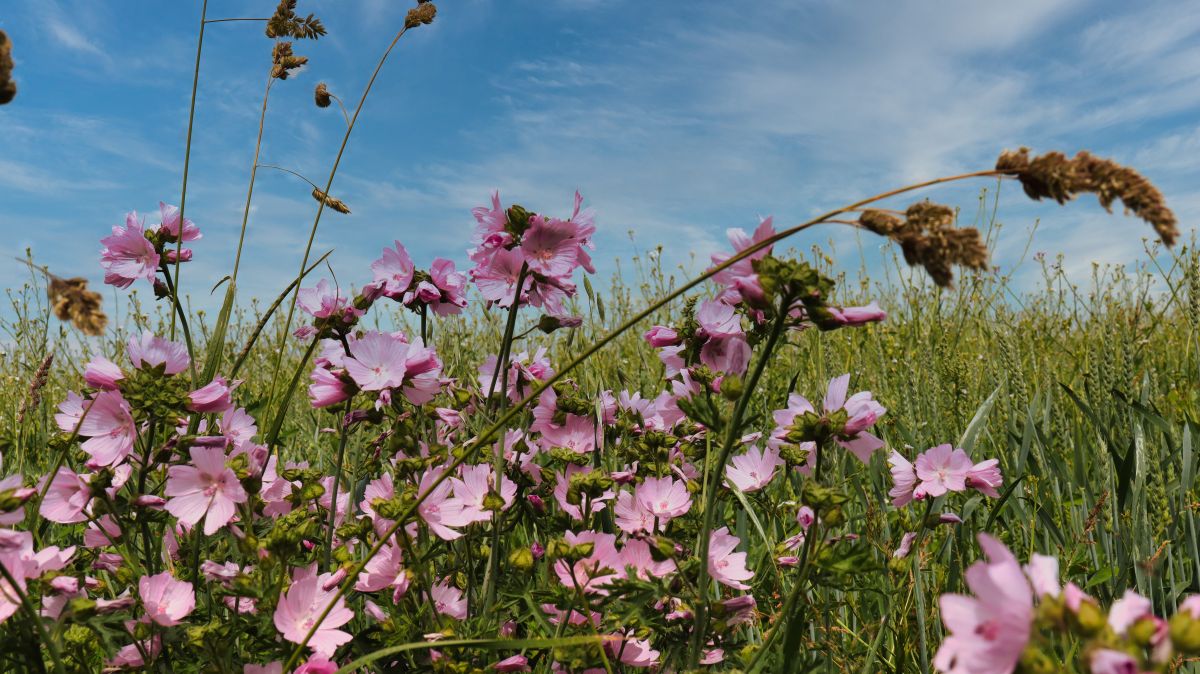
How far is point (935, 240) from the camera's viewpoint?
1016 millimetres

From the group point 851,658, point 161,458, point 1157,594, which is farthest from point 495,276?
point 1157,594

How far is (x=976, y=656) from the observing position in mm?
723

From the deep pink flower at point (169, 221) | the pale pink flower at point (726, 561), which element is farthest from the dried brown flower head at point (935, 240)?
the deep pink flower at point (169, 221)

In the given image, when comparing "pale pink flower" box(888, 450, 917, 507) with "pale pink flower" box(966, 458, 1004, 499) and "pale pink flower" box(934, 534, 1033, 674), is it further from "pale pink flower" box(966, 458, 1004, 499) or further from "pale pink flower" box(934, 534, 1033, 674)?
"pale pink flower" box(934, 534, 1033, 674)

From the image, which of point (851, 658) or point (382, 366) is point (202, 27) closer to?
point (382, 366)

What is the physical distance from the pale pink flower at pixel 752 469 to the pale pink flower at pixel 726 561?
10.4 inches

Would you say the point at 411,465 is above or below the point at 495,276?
below

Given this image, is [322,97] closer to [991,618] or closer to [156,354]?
[156,354]

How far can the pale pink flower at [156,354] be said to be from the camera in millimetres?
1585

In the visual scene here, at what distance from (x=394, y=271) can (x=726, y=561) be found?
109 centimetres

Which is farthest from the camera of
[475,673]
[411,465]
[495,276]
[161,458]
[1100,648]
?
[495,276]

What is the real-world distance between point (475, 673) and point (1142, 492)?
5.99ft

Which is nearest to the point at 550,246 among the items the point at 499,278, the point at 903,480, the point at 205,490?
the point at 499,278

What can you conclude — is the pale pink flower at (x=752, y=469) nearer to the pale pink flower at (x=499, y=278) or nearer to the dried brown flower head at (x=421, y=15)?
the pale pink flower at (x=499, y=278)
